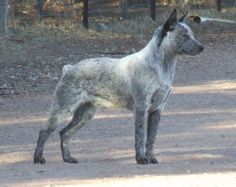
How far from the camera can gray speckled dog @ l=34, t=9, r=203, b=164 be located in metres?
10.4

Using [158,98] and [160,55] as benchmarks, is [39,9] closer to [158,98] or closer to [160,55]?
[160,55]

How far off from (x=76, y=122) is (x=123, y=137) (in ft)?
5.95

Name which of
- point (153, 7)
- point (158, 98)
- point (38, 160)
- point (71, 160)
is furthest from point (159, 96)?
point (153, 7)

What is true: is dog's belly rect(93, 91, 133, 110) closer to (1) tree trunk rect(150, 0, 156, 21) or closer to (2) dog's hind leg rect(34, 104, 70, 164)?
(2) dog's hind leg rect(34, 104, 70, 164)

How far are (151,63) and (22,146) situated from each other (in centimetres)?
286

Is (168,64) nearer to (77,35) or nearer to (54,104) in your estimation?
(54,104)

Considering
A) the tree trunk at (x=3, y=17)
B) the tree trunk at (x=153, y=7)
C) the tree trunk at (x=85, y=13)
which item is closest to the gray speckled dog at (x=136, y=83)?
the tree trunk at (x=3, y=17)

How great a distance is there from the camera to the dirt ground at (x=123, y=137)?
30.9 ft

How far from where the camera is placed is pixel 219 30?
2955cm

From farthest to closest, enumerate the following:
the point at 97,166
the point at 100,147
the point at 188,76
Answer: the point at 188,76 < the point at 100,147 < the point at 97,166

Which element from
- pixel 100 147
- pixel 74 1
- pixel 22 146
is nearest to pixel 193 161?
pixel 100 147

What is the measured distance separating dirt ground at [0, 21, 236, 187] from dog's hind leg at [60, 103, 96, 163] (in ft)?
0.72

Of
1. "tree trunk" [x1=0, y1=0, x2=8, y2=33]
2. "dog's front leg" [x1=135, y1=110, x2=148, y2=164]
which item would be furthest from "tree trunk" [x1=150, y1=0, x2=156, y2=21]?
"dog's front leg" [x1=135, y1=110, x2=148, y2=164]

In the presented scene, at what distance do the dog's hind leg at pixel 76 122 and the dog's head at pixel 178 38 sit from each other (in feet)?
4.51
